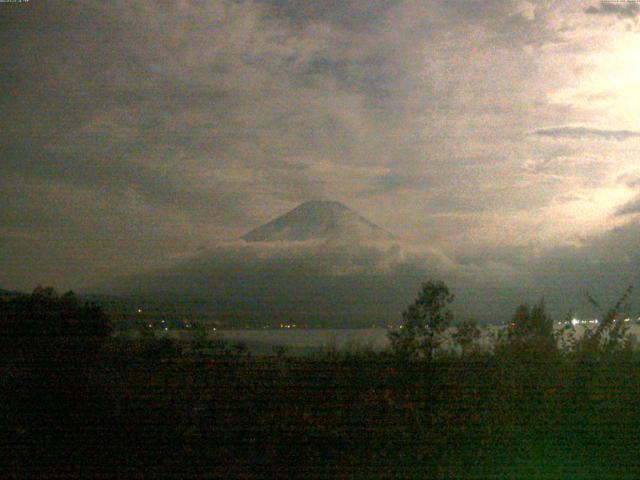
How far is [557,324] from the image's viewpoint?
5.96 m

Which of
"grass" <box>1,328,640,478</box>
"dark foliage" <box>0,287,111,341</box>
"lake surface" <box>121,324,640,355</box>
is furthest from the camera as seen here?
"lake surface" <box>121,324,640,355</box>

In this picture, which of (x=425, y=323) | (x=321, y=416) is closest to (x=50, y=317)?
(x=321, y=416)

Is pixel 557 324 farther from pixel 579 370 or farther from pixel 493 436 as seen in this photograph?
pixel 493 436

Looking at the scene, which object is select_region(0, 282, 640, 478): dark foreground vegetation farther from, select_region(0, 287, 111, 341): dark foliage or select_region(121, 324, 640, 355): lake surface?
select_region(121, 324, 640, 355): lake surface

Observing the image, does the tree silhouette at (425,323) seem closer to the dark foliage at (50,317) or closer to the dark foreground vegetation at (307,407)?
the dark foreground vegetation at (307,407)

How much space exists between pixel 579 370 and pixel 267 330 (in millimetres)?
3403

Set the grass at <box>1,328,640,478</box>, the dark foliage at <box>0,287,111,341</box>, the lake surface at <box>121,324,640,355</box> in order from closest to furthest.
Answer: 1. the grass at <box>1,328,640,478</box>
2. the dark foliage at <box>0,287,111,341</box>
3. the lake surface at <box>121,324,640,355</box>

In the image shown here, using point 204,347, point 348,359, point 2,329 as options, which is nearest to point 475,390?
point 348,359

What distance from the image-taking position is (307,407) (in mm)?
4625

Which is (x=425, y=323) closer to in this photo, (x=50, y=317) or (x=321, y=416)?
(x=321, y=416)

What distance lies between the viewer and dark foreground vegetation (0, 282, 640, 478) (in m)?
4.06

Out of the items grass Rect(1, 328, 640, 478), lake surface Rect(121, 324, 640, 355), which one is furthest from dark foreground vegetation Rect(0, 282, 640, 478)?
lake surface Rect(121, 324, 640, 355)

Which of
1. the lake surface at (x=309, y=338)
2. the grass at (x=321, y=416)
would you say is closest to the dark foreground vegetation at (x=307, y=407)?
the grass at (x=321, y=416)

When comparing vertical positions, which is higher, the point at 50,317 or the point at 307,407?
the point at 50,317
